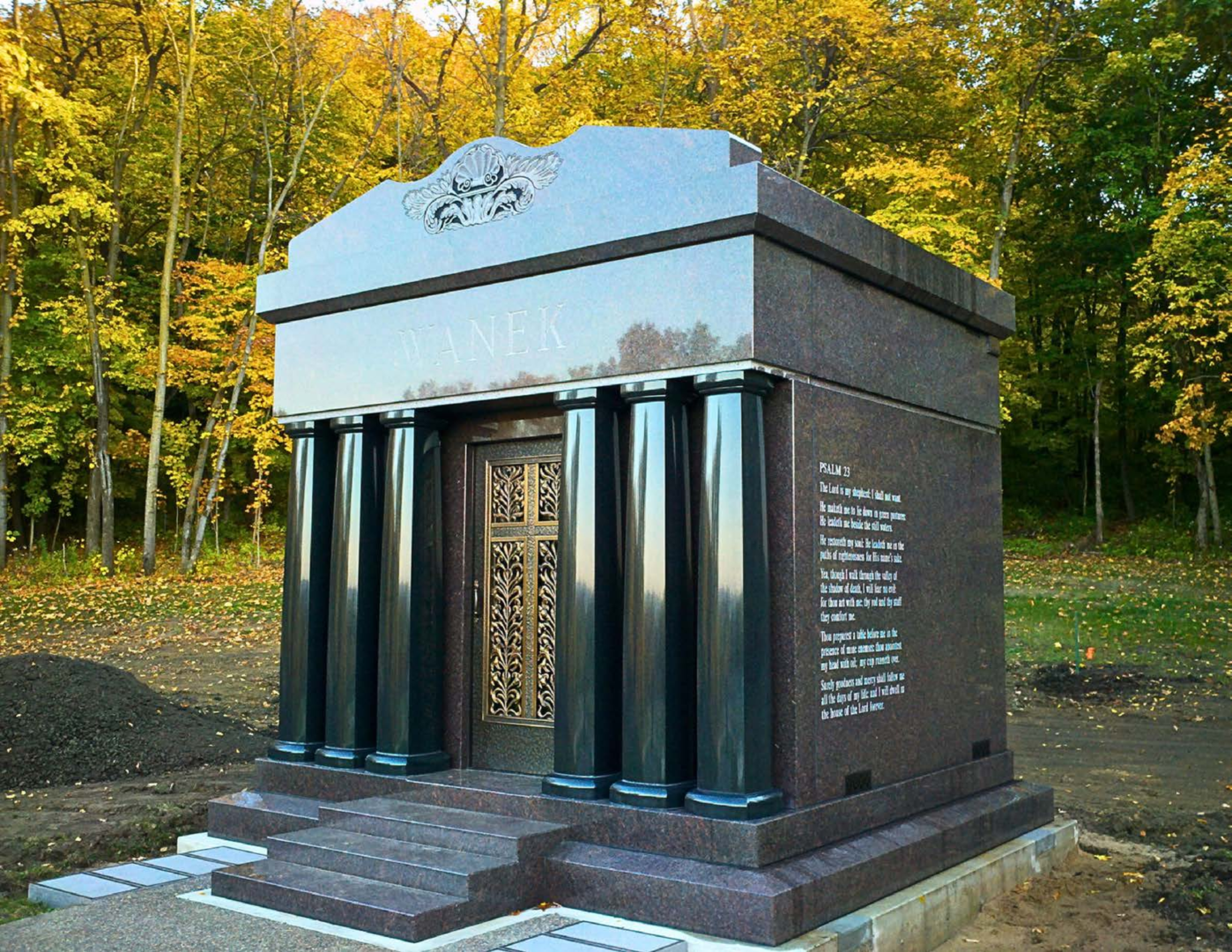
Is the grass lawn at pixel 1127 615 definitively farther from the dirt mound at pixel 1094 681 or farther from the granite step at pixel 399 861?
the granite step at pixel 399 861

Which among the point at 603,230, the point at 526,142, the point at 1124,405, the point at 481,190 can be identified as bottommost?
the point at 603,230

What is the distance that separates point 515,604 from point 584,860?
5.75 ft

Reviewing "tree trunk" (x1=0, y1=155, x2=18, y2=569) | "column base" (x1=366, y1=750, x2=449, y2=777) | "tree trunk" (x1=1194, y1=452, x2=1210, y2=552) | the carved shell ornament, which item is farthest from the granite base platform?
"tree trunk" (x1=1194, y1=452, x2=1210, y2=552)

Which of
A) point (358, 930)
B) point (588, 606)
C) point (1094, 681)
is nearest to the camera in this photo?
point (358, 930)

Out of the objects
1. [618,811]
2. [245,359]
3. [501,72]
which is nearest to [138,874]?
[618,811]

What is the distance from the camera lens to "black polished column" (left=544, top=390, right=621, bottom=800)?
566 centimetres

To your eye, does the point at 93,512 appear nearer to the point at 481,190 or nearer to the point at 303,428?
the point at 303,428

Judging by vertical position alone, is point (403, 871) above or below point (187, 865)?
above

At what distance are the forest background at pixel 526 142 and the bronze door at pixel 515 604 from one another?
486 inches

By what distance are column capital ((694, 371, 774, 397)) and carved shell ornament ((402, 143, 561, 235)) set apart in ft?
5.12

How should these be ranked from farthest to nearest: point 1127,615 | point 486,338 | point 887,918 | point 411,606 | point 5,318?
point 5,318 < point 1127,615 < point 411,606 < point 486,338 < point 887,918

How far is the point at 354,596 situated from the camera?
22.3 feet

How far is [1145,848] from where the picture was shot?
7270 millimetres

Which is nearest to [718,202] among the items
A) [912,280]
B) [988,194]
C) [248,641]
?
[912,280]
